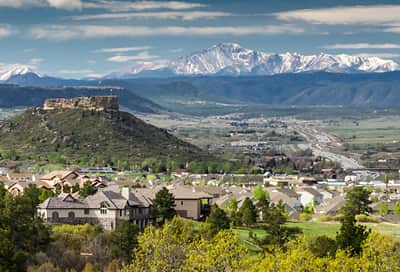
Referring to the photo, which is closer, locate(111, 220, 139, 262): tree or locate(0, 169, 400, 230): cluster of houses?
locate(111, 220, 139, 262): tree

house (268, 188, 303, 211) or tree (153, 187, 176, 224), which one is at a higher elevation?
tree (153, 187, 176, 224)

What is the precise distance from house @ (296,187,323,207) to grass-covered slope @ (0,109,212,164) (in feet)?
155

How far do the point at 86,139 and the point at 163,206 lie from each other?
10378 centimetres

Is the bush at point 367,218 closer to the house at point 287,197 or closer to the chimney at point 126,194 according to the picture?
the house at point 287,197

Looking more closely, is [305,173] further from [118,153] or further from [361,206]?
[361,206]

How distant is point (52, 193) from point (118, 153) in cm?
8960

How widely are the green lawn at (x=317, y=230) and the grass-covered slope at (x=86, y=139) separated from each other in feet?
269

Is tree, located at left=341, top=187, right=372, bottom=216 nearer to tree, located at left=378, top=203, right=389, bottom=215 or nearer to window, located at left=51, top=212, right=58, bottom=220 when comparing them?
tree, located at left=378, top=203, right=389, bottom=215

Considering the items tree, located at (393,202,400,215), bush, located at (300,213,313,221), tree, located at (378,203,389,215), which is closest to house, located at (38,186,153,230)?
bush, located at (300,213,313,221)

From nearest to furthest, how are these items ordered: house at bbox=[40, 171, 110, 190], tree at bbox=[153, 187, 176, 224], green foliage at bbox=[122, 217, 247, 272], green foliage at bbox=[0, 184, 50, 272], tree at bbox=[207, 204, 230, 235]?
green foliage at bbox=[122, 217, 247, 272] → green foliage at bbox=[0, 184, 50, 272] → tree at bbox=[207, 204, 230, 235] → tree at bbox=[153, 187, 176, 224] → house at bbox=[40, 171, 110, 190]

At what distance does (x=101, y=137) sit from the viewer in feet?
607

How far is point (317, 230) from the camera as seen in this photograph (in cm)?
8219

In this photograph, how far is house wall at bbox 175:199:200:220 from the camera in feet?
289

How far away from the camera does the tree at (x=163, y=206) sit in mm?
80500
